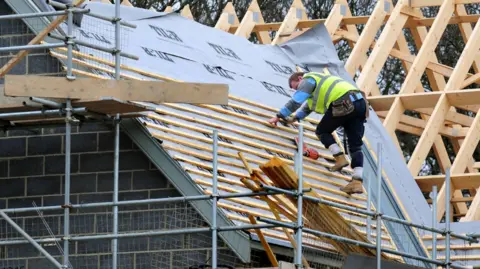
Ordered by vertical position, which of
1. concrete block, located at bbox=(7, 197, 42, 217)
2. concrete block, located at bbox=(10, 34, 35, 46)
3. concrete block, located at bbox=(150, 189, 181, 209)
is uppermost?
concrete block, located at bbox=(10, 34, 35, 46)

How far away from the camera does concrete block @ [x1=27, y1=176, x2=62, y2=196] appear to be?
16.1 meters

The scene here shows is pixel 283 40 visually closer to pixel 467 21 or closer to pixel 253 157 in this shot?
pixel 467 21

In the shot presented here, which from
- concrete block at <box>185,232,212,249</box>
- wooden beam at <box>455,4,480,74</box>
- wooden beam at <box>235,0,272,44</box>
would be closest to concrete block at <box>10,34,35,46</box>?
concrete block at <box>185,232,212,249</box>

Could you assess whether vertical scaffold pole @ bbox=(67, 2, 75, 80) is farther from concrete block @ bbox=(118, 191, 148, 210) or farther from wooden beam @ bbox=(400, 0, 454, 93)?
wooden beam @ bbox=(400, 0, 454, 93)

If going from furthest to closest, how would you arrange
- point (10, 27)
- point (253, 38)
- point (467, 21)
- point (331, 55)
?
point (253, 38) → point (467, 21) → point (331, 55) → point (10, 27)

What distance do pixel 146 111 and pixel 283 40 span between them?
6608mm

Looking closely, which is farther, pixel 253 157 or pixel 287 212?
pixel 253 157

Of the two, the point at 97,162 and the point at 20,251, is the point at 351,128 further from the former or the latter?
the point at 20,251

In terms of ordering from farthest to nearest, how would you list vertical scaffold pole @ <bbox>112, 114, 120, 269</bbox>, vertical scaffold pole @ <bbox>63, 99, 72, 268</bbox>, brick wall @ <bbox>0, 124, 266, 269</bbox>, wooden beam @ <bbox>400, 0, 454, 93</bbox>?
wooden beam @ <bbox>400, 0, 454, 93</bbox>, brick wall @ <bbox>0, 124, 266, 269</bbox>, vertical scaffold pole @ <bbox>112, 114, 120, 269</bbox>, vertical scaffold pole @ <bbox>63, 99, 72, 268</bbox>

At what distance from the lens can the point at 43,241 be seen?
15.2 m

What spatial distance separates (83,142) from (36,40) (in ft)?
3.78

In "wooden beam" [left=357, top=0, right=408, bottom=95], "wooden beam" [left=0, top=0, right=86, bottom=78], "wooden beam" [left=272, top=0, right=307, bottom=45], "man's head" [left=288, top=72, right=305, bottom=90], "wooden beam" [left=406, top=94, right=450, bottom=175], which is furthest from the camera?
"wooden beam" [left=272, top=0, right=307, bottom=45]

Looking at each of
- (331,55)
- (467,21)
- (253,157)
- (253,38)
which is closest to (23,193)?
(253,157)

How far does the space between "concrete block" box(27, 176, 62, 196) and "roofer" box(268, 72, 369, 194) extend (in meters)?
2.77
